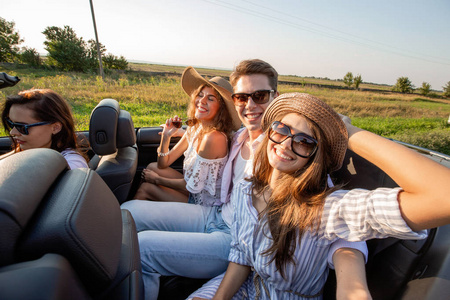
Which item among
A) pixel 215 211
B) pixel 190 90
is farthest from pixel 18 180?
Result: pixel 190 90

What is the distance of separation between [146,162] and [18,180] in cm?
287

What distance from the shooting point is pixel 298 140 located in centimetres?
124

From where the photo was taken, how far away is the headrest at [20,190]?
0.61 meters

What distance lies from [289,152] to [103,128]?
187 cm

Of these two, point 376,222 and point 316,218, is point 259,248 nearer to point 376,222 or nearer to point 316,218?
point 316,218

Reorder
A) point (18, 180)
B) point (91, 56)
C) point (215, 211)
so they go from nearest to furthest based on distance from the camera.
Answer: point (18, 180), point (215, 211), point (91, 56)

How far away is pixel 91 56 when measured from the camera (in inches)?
1280

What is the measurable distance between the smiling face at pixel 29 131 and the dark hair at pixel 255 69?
1754 millimetres

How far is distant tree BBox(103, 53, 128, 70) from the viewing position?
109ft

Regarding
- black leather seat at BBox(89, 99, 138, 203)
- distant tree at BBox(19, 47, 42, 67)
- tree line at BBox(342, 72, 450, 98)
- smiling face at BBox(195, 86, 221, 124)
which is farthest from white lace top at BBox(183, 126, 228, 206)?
tree line at BBox(342, 72, 450, 98)

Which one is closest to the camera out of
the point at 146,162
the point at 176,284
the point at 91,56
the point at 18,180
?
the point at 18,180

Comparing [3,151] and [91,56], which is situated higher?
[91,56]

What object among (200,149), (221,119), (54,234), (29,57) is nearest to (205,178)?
(200,149)

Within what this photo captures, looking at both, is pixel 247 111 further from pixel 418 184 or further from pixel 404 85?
pixel 404 85
